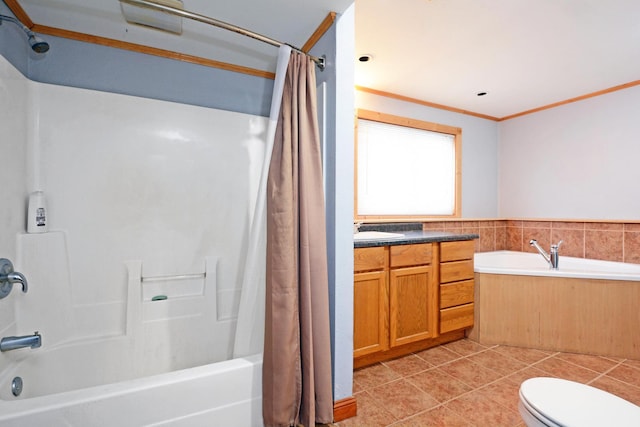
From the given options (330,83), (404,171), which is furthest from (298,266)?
(404,171)

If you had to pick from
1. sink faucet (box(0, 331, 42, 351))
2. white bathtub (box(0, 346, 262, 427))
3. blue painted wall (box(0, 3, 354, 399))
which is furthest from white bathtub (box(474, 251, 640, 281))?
sink faucet (box(0, 331, 42, 351))

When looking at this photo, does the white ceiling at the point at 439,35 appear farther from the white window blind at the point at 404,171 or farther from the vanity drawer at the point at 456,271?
the vanity drawer at the point at 456,271

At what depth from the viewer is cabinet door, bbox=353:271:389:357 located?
194 centimetres

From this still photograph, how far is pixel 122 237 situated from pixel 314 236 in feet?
→ 3.96

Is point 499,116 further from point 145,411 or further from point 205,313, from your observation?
point 145,411

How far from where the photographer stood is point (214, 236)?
2.00m

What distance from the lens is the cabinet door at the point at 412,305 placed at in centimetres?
210

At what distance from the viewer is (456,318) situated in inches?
94.4

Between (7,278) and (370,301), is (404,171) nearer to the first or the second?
(370,301)

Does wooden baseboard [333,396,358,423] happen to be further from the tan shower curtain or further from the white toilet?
the white toilet

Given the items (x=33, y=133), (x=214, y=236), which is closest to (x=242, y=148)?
(x=214, y=236)

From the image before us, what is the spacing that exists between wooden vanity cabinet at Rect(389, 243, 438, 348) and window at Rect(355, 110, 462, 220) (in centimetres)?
72

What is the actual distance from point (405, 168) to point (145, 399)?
276cm

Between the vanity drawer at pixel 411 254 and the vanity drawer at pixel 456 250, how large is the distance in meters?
0.13
